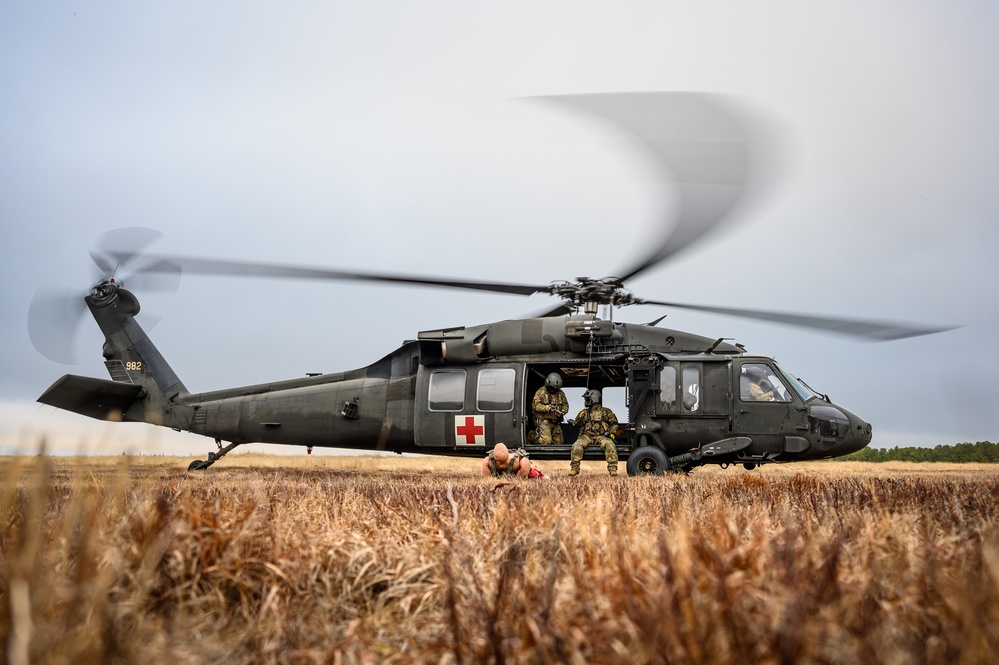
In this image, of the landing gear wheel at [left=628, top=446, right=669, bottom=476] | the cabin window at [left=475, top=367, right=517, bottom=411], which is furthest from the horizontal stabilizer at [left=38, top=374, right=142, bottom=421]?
the landing gear wheel at [left=628, top=446, right=669, bottom=476]

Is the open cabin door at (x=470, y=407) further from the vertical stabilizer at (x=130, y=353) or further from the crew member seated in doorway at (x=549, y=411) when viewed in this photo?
the vertical stabilizer at (x=130, y=353)

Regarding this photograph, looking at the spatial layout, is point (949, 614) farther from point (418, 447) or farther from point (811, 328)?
point (418, 447)

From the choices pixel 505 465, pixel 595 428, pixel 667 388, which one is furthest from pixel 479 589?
pixel 667 388

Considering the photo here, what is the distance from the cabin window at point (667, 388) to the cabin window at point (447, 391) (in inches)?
124

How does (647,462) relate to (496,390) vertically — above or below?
below

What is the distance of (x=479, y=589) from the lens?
6.75ft

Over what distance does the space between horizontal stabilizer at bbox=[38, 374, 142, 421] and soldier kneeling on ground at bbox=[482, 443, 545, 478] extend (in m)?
7.68

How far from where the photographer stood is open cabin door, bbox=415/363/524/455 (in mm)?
11867

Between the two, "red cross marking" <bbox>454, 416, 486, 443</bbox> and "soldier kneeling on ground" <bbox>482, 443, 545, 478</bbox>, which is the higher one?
"red cross marking" <bbox>454, 416, 486, 443</bbox>

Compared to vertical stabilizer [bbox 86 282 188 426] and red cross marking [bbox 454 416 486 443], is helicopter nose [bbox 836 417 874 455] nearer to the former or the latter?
red cross marking [bbox 454 416 486 443]

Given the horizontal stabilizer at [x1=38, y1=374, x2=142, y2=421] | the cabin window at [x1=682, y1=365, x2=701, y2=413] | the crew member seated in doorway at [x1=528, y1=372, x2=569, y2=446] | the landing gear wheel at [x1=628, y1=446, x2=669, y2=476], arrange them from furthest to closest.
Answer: the horizontal stabilizer at [x1=38, y1=374, x2=142, y2=421] → the crew member seated in doorway at [x1=528, y1=372, x2=569, y2=446] → the cabin window at [x1=682, y1=365, x2=701, y2=413] → the landing gear wheel at [x1=628, y1=446, x2=669, y2=476]

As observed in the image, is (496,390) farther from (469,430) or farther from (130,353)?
(130,353)

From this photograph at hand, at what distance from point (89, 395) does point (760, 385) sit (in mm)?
12322

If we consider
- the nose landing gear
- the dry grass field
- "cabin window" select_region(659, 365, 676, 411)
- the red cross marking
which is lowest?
the nose landing gear
